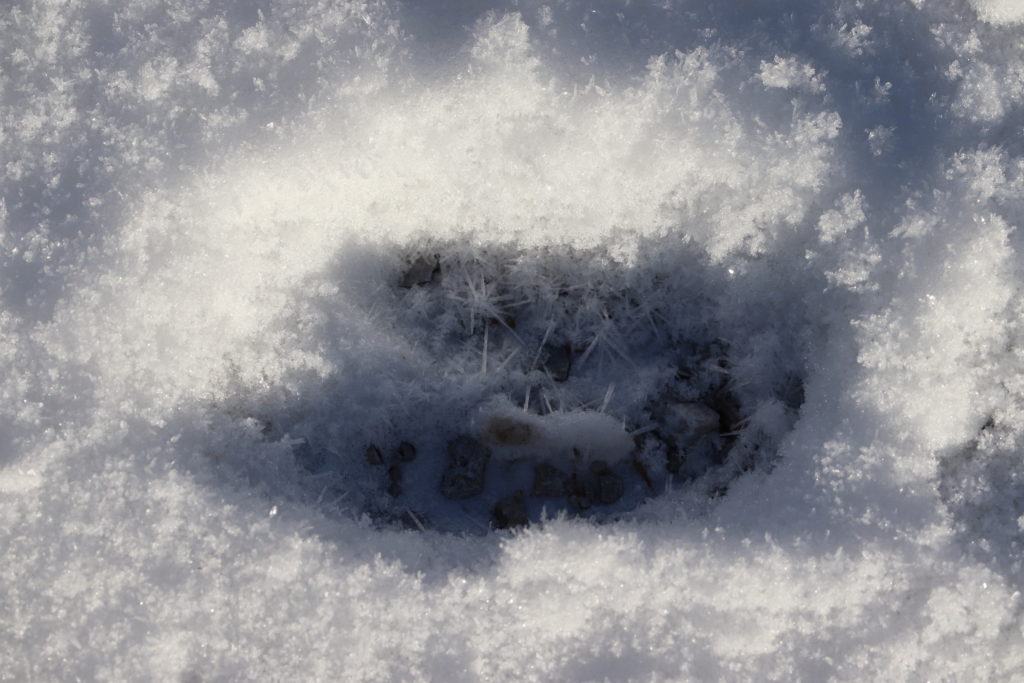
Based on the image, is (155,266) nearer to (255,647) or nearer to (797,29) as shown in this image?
(255,647)

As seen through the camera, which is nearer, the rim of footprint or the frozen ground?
the frozen ground

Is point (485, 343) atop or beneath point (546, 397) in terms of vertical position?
atop

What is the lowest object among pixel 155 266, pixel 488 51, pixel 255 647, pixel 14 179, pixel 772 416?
pixel 255 647

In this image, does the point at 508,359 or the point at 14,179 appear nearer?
the point at 14,179

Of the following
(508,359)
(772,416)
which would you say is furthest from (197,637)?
(772,416)
